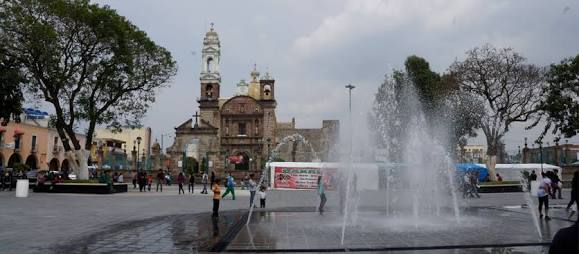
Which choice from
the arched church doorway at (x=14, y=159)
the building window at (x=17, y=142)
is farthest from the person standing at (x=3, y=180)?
the arched church doorway at (x=14, y=159)

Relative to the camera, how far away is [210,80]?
74.8m

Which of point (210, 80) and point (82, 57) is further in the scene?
point (210, 80)

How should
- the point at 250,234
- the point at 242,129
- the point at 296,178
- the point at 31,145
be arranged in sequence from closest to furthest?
the point at 250,234 < the point at 296,178 < the point at 31,145 < the point at 242,129

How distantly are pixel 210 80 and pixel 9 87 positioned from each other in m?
50.7

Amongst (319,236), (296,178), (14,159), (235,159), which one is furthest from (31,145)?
(319,236)

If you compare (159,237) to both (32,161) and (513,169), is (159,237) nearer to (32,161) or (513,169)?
(513,169)

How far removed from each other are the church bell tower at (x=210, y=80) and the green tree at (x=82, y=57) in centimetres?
4398

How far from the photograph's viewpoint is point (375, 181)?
3756cm

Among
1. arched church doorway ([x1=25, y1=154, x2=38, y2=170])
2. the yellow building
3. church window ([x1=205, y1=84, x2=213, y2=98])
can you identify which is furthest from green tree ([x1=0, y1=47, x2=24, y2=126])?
church window ([x1=205, y1=84, x2=213, y2=98])

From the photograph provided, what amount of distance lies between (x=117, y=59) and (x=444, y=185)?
24.5m

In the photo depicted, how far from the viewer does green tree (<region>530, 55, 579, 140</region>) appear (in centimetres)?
2773

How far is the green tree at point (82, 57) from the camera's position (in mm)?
25047

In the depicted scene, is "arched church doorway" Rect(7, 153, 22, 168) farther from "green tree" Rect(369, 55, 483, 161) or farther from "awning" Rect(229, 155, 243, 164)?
"green tree" Rect(369, 55, 483, 161)

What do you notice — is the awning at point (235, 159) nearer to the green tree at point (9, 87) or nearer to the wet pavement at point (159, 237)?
the green tree at point (9, 87)
